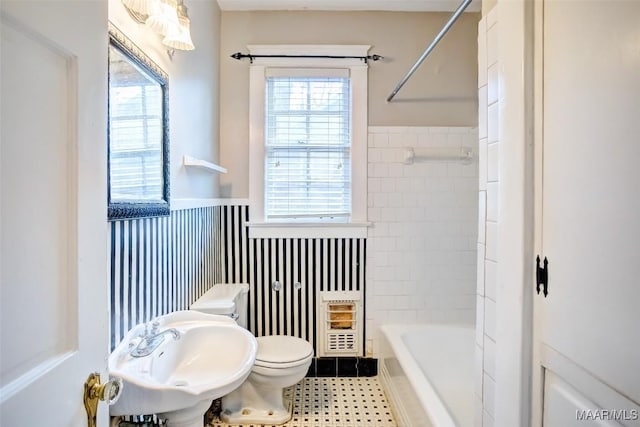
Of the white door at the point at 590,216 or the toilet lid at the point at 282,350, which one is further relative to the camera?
the toilet lid at the point at 282,350

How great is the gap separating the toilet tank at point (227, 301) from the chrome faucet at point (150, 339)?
507 millimetres

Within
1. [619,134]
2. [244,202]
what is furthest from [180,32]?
[619,134]

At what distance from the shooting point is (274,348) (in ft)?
7.12

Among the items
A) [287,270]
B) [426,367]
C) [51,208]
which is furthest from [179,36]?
[426,367]

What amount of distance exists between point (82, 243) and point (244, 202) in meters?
2.00

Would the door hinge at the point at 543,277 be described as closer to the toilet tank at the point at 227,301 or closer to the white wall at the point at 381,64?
the toilet tank at the point at 227,301

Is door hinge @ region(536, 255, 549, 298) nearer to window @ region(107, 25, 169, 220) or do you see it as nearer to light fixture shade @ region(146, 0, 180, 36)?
window @ region(107, 25, 169, 220)

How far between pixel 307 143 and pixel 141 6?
148 centimetres

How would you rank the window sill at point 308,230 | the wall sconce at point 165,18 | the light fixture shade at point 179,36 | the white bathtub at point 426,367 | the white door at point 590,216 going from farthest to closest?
the window sill at point 308,230 < the white bathtub at point 426,367 < the light fixture shade at point 179,36 < the wall sconce at point 165,18 < the white door at point 590,216

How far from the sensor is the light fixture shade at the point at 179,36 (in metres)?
1.46

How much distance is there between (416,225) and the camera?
2.65 meters

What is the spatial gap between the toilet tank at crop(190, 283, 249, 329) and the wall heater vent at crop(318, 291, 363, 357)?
579 mm

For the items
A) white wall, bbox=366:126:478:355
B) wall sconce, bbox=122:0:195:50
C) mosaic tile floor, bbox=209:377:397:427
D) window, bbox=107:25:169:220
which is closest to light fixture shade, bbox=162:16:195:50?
wall sconce, bbox=122:0:195:50

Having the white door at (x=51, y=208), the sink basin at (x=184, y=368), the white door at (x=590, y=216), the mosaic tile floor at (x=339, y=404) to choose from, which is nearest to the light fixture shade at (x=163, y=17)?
the white door at (x=51, y=208)
